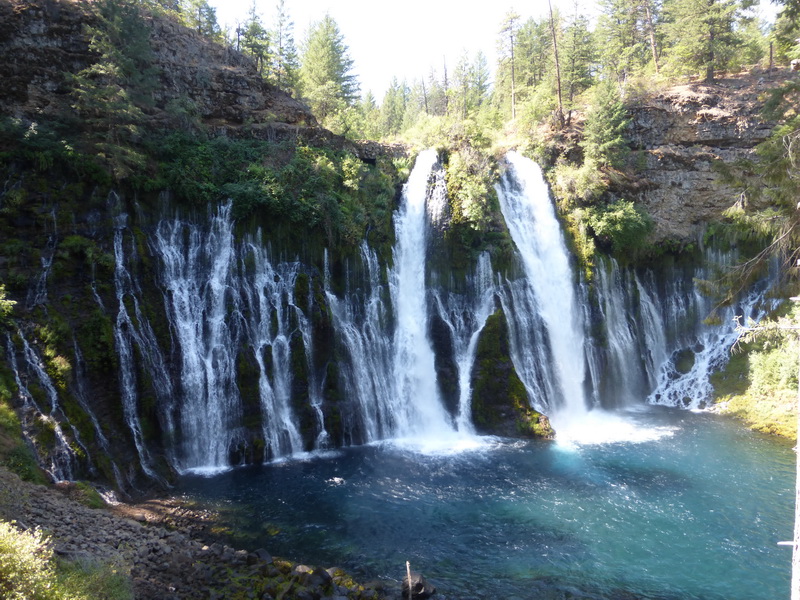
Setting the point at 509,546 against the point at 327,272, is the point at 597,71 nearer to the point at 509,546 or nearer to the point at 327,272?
the point at 327,272

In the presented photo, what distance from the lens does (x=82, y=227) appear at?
16.2 meters

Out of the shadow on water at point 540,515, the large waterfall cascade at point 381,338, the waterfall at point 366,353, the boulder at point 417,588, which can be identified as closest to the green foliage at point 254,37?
the large waterfall cascade at point 381,338

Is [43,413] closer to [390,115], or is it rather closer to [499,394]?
[499,394]

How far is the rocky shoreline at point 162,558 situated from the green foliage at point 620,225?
2116 cm

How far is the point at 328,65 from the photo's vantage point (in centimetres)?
3744

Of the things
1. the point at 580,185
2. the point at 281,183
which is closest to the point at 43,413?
the point at 281,183

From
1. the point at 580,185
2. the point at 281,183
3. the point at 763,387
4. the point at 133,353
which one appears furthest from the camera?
the point at 580,185

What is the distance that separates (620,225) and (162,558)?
24.4m

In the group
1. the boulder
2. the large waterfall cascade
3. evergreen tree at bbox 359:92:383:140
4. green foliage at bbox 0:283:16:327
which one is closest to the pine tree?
evergreen tree at bbox 359:92:383:140

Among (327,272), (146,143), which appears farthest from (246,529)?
(146,143)

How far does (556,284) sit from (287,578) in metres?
18.8

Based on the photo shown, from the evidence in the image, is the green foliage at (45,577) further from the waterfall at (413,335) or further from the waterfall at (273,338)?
the waterfall at (413,335)

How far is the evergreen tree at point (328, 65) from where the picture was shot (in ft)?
118

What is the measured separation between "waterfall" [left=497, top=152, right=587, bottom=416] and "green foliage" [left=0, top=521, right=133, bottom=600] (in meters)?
17.1
